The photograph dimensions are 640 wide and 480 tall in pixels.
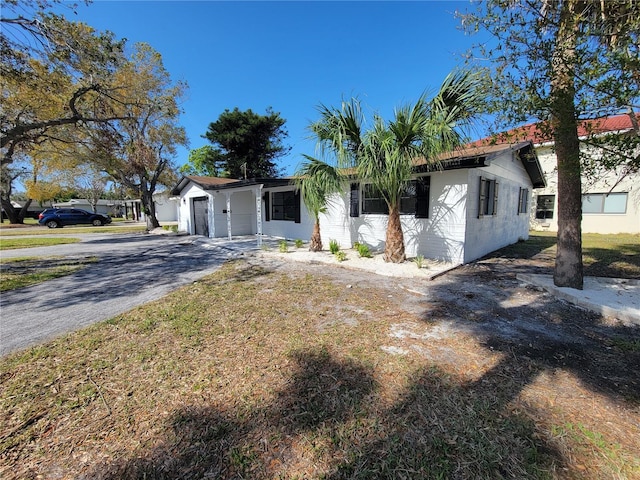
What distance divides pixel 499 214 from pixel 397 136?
→ 5.45 meters

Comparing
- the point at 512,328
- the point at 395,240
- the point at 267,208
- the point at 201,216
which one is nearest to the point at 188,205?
the point at 201,216

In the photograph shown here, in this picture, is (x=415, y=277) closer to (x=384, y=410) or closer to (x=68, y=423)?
(x=384, y=410)

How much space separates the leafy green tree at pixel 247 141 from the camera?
24281 mm

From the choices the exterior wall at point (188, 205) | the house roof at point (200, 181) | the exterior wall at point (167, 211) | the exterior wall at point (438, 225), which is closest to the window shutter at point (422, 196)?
the exterior wall at point (438, 225)

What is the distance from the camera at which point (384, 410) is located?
7.22ft

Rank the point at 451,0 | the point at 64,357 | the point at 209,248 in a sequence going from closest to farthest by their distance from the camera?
the point at 64,357
the point at 451,0
the point at 209,248

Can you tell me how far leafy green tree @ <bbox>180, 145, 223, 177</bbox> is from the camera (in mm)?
26331

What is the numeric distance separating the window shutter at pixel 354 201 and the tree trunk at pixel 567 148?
5252mm

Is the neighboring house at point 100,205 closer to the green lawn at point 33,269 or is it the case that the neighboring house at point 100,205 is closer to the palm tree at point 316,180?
the green lawn at point 33,269

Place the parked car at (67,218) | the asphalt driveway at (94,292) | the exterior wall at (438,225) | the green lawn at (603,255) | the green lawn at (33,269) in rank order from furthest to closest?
the parked car at (67,218) < the exterior wall at (438,225) < the green lawn at (603,255) < the green lawn at (33,269) < the asphalt driveway at (94,292)

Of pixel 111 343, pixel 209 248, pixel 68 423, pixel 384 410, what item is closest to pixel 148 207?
pixel 209 248

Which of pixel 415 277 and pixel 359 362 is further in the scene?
pixel 415 277

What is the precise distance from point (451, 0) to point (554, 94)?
252 centimetres

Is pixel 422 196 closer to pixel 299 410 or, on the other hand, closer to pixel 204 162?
pixel 299 410
